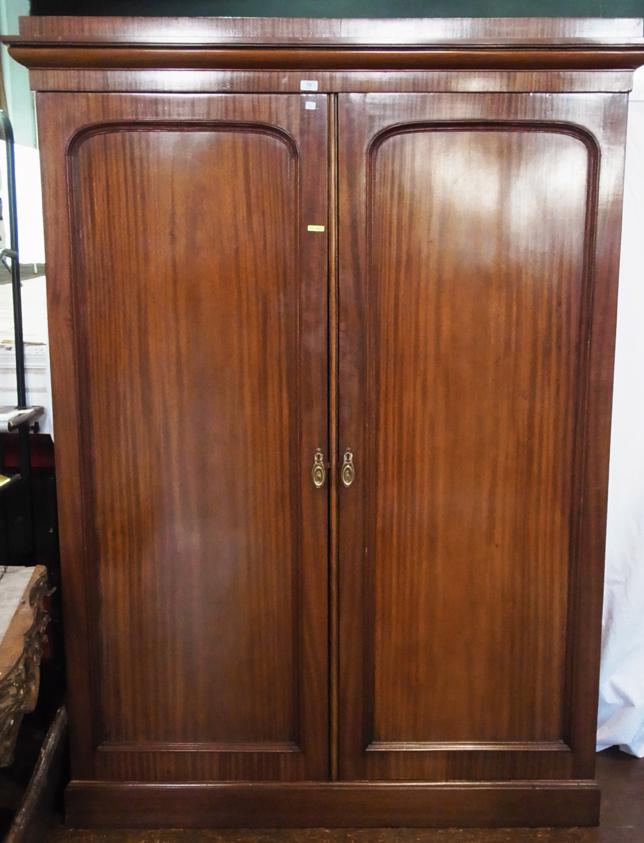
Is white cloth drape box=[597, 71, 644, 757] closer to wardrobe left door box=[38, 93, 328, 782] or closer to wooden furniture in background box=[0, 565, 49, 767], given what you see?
wardrobe left door box=[38, 93, 328, 782]

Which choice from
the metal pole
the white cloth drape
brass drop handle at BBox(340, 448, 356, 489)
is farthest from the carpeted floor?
the metal pole

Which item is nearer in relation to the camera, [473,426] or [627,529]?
[473,426]

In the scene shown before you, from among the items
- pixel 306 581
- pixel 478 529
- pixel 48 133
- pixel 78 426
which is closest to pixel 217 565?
pixel 306 581

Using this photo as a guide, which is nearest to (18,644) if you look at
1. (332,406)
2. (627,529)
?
(332,406)

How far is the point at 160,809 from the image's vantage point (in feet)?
6.52

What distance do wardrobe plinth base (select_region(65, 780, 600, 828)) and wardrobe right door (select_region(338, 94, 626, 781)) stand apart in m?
0.05

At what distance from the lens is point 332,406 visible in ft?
6.03

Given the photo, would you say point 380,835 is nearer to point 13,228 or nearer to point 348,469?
point 348,469

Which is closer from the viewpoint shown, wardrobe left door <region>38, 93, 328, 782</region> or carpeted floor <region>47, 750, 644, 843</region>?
wardrobe left door <region>38, 93, 328, 782</region>

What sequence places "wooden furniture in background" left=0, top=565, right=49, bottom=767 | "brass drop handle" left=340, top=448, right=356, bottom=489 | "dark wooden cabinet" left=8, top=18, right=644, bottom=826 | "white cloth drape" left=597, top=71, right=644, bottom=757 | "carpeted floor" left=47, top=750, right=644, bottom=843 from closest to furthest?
1. "wooden furniture in background" left=0, top=565, right=49, bottom=767
2. "dark wooden cabinet" left=8, top=18, right=644, bottom=826
3. "brass drop handle" left=340, top=448, right=356, bottom=489
4. "carpeted floor" left=47, top=750, right=644, bottom=843
5. "white cloth drape" left=597, top=71, right=644, bottom=757

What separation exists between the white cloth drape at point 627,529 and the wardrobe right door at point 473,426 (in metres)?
0.42

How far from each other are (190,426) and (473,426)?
70cm

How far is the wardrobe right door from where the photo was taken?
1.76 metres

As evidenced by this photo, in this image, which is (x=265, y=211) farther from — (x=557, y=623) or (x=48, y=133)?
(x=557, y=623)
